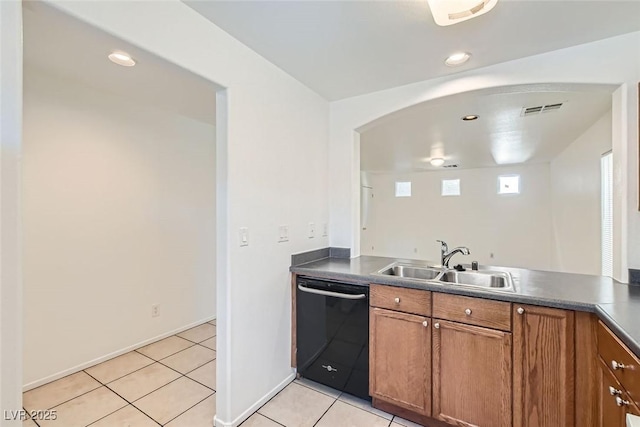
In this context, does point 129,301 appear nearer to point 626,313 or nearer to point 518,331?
point 518,331

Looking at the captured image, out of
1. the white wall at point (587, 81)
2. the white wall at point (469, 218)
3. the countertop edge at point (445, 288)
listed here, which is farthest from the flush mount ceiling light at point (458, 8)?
the white wall at point (469, 218)

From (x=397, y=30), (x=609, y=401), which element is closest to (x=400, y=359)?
(x=609, y=401)

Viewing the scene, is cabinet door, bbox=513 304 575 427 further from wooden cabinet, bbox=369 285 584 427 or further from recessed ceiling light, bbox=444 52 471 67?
recessed ceiling light, bbox=444 52 471 67

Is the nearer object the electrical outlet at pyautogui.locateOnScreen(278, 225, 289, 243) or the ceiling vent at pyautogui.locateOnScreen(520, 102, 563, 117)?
the electrical outlet at pyautogui.locateOnScreen(278, 225, 289, 243)

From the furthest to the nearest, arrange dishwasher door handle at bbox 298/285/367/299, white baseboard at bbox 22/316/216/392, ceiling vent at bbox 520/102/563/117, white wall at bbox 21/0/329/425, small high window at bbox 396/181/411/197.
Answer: small high window at bbox 396/181/411/197
ceiling vent at bbox 520/102/563/117
white baseboard at bbox 22/316/216/392
dishwasher door handle at bbox 298/285/367/299
white wall at bbox 21/0/329/425

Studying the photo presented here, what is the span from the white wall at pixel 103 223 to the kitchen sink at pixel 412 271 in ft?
7.43

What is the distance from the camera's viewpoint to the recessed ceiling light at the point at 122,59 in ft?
5.82

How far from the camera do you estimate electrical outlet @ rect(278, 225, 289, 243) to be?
2166 mm

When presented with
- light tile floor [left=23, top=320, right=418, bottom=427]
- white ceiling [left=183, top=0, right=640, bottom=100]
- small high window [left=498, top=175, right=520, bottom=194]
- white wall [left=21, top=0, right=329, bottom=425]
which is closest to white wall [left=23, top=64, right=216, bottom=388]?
light tile floor [left=23, top=320, right=418, bottom=427]

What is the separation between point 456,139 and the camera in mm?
4199

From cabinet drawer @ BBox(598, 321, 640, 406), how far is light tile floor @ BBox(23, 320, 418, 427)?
113 centimetres

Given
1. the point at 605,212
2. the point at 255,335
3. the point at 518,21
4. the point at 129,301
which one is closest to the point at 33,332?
the point at 129,301

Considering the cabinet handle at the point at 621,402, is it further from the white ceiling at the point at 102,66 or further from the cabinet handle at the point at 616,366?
the white ceiling at the point at 102,66

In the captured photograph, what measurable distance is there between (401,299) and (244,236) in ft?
3.54
